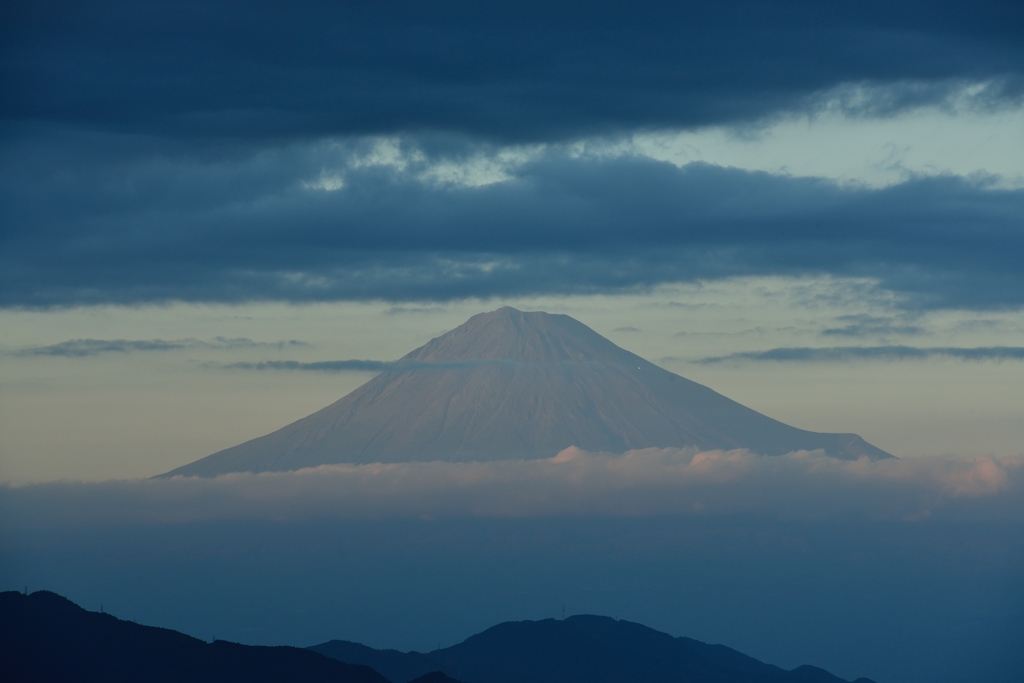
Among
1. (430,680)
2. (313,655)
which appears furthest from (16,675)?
(430,680)

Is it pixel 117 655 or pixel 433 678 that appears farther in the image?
pixel 433 678

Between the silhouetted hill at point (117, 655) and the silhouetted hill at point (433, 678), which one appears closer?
the silhouetted hill at point (117, 655)

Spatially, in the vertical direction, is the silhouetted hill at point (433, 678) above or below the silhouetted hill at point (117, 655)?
below

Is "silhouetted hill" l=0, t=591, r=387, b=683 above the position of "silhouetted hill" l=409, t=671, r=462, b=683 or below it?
above

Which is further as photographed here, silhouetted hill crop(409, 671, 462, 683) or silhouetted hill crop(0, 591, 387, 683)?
silhouetted hill crop(409, 671, 462, 683)

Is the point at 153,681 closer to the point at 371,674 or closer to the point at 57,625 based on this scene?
the point at 57,625

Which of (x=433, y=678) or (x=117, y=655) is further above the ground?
(x=117, y=655)

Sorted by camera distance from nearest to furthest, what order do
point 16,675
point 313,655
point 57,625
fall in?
point 16,675 < point 57,625 < point 313,655

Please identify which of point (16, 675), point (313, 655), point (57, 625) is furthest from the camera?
point (313, 655)
